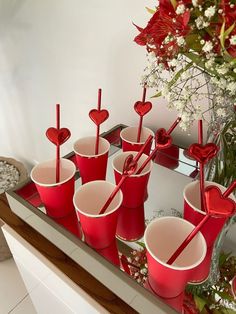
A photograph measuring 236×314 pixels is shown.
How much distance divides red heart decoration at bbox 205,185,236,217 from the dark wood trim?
0.31m

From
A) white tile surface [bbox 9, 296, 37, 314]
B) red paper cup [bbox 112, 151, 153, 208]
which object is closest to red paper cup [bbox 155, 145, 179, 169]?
red paper cup [bbox 112, 151, 153, 208]

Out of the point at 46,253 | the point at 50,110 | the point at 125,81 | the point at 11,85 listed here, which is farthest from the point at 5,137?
the point at 46,253

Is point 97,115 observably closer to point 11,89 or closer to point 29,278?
point 29,278

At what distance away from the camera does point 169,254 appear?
2.16ft

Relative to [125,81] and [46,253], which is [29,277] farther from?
[125,81]

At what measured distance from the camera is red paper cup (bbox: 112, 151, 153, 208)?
2.53ft

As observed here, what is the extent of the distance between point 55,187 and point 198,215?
0.35 metres

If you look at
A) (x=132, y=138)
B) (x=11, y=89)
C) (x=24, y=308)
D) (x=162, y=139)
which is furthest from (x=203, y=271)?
(x=11, y=89)

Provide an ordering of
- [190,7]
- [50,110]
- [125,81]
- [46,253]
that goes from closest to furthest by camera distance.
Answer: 1. [190,7]
2. [46,253]
3. [125,81]
4. [50,110]

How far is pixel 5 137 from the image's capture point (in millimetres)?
1746

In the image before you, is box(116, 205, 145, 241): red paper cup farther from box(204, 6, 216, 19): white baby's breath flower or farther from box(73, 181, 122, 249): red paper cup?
box(204, 6, 216, 19): white baby's breath flower

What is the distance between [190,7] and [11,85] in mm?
1172

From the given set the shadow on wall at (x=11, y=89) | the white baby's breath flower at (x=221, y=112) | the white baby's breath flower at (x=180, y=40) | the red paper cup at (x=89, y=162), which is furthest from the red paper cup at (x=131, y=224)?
the shadow on wall at (x=11, y=89)

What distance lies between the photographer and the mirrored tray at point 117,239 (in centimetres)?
60
